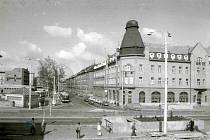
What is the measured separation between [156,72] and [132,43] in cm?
921

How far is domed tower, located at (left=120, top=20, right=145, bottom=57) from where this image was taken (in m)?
59.8

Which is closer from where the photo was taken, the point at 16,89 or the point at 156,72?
the point at 156,72

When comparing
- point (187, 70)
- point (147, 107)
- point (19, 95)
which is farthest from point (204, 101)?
point (19, 95)

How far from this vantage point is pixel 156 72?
202 ft

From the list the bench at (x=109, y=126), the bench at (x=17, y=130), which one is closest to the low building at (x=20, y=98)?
the bench at (x=17, y=130)

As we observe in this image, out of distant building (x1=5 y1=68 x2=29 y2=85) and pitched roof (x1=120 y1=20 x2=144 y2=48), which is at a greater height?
pitched roof (x1=120 y1=20 x2=144 y2=48)

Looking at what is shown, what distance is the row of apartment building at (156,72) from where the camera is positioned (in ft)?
197

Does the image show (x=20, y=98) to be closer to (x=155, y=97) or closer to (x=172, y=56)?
(x=155, y=97)

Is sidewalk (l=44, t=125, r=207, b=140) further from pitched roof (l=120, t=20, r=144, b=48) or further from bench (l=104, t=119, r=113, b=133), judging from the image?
pitched roof (l=120, t=20, r=144, b=48)

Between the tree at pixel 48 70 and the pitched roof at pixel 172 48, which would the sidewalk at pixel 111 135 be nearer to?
the pitched roof at pixel 172 48

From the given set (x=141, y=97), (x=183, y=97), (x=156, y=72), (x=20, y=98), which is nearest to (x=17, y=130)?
(x=20, y=98)

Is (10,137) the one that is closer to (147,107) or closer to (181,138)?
(181,138)

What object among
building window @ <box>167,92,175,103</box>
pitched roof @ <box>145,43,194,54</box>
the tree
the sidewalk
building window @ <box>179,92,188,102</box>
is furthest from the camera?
the tree

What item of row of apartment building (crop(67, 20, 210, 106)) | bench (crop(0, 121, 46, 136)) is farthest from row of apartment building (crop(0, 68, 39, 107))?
bench (crop(0, 121, 46, 136))
